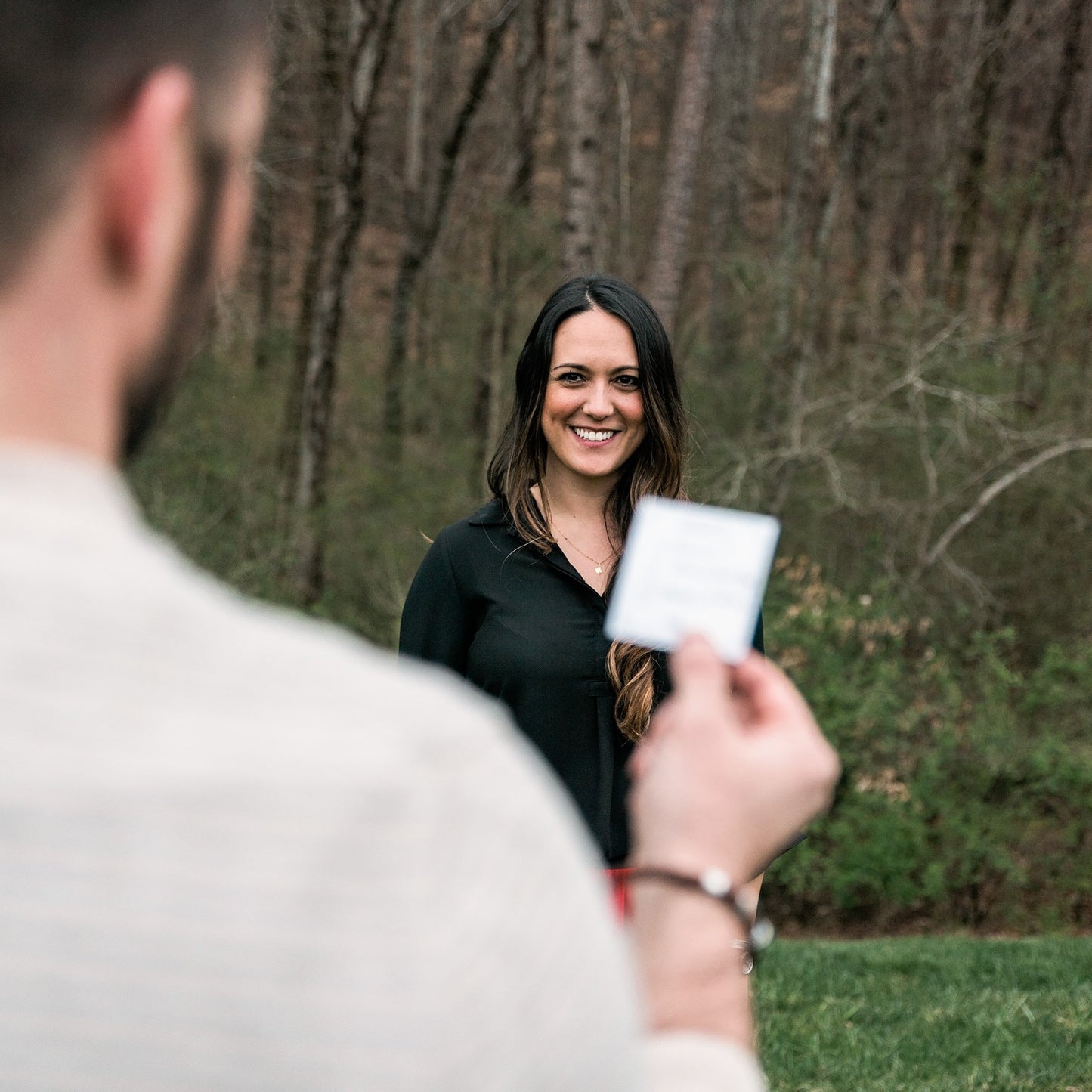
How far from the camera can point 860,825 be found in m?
9.86

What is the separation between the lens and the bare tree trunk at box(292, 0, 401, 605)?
44.9ft

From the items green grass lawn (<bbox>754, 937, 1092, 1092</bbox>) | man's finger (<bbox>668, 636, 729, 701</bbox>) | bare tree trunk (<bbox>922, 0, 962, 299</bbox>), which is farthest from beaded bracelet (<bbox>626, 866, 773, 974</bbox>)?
bare tree trunk (<bbox>922, 0, 962, 299</bbox>)

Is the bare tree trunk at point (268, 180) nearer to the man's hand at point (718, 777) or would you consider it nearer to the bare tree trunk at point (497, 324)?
the bare tree trunk at point (497, 324)

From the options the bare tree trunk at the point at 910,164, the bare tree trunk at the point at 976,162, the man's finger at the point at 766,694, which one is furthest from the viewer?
the bare tree trunk at the point at 910,164

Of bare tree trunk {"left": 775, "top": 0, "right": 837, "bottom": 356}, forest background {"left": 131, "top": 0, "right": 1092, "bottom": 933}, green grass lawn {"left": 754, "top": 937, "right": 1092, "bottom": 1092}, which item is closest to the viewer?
green grass lawn {"left": 754, "top": 937, "right": 1092, "bottom": 1092}

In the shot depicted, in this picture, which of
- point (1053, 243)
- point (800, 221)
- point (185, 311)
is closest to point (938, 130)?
point (800, 221)

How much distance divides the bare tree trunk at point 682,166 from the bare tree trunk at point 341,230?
3850 millimetres

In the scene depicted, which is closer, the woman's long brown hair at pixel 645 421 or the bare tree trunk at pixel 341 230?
the woman's long brown hair at pixel 645 421

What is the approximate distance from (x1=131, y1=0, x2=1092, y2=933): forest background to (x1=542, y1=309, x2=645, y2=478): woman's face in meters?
6.38

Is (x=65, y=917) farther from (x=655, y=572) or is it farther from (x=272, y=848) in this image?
(x=655, y=572)

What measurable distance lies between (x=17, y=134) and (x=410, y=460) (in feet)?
43.6

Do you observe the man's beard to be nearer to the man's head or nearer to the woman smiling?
the man's head

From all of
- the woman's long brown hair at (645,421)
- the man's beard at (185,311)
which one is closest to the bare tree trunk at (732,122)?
the woman's long brown hair at (645,421)

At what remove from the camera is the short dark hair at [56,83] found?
27.0 inches
